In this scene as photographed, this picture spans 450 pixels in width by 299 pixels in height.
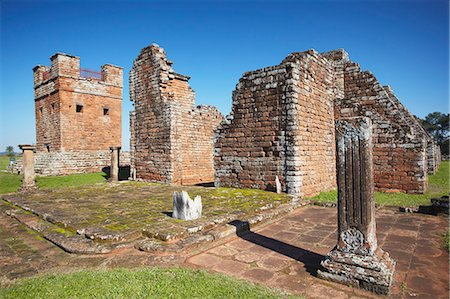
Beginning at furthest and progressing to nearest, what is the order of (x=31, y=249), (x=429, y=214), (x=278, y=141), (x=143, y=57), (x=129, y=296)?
(x=143, y=57), (x=278, y=141), (x=429, y=214), (x=31, y=249), (x=129, y=296)

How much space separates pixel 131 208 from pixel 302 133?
5.38 metres

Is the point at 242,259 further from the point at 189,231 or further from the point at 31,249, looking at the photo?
the point at 31,249

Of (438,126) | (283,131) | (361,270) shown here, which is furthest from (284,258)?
(438,126)

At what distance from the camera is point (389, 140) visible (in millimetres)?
9820

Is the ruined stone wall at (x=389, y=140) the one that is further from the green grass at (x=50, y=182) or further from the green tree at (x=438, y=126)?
the green tree at (x=438, y=126)

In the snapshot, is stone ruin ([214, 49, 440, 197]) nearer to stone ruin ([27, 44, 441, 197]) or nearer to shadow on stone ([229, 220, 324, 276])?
stone ruin ([27, 44, 441, 197])

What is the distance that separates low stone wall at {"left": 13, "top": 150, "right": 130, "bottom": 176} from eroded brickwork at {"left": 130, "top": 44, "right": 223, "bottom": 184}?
7096 millimetres

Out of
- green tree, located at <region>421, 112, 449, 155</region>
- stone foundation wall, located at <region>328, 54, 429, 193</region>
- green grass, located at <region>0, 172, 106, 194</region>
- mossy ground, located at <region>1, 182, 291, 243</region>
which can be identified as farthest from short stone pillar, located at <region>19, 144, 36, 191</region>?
green tree, located at <region>421, 112, 449, 155</region>

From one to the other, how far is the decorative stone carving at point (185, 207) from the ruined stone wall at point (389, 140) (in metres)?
7.50

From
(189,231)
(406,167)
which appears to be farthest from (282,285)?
(406,167)

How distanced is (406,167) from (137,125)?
1170 cm

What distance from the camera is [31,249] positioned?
14.8 feet

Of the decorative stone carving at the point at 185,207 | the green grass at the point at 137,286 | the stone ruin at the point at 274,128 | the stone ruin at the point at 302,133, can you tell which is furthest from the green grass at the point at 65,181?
the green grass at the point at 137,286

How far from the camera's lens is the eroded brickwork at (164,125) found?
12609 mm
